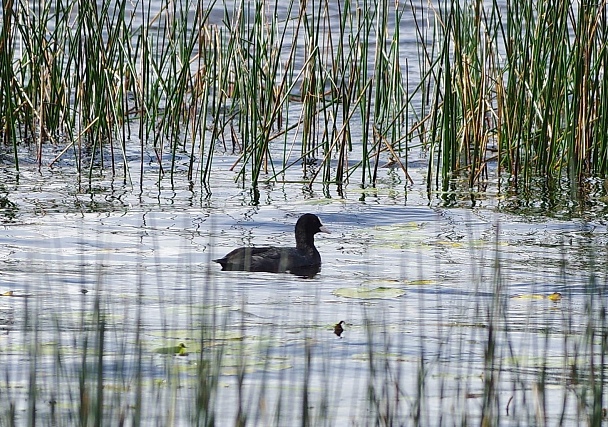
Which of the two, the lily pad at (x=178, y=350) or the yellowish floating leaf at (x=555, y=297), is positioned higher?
the lily pad at (x=178, y=350)

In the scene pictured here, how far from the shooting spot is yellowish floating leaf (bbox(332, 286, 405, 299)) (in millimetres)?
5218

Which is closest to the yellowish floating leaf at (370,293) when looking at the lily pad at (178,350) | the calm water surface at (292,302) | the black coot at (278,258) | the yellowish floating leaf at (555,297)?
the calm water surface at (292,302)

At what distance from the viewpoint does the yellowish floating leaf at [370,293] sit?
5218mm

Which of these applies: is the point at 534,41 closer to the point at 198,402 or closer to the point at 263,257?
the point at 263,257

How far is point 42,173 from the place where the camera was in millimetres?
8938

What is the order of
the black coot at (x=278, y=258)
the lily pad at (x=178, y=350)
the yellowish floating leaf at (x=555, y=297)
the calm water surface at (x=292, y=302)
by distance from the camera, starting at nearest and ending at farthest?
the calm water surface at (x=292, y=302), the lily pad at (x=178, y=350), the yellowish floating leaf at (x=555, y=297), the black coot at (x=278, y=258)

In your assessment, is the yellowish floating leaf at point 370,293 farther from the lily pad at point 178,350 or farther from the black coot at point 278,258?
the lily pad at point 178,350

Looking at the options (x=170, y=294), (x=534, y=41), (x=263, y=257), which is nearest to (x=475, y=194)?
(x=534, y=41)

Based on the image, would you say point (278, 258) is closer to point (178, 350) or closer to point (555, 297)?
point (555, 297)

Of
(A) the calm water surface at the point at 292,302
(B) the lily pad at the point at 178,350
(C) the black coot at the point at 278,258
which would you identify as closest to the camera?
(A) the calm water surface at the point at 292,302

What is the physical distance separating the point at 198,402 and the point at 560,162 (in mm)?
6087

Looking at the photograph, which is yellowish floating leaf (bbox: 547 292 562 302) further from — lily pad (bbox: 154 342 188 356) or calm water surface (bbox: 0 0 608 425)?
lily pad (bbox: 154 342 188 356)

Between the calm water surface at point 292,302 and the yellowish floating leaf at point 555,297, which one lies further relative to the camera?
the yellowish floating leaf at point 555,297

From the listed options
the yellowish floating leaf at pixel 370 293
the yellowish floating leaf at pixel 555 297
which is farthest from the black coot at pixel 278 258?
the yellowish floating leaf at pixel 555 297
